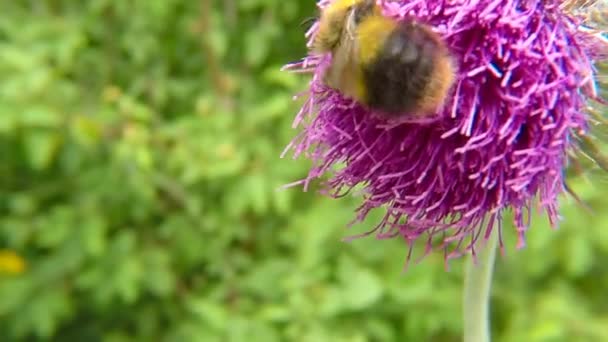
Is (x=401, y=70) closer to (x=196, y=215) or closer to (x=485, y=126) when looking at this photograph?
(x=485, y=126)

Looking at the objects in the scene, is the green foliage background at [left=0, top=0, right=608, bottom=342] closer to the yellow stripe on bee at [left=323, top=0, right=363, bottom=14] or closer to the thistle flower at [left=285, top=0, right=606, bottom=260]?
the thistle flower at [left=285, top=0, right=606, bottom=260]

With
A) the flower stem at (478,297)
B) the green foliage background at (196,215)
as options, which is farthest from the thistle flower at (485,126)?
the green foliage background at (196,215)

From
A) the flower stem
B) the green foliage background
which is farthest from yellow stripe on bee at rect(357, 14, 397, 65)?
the green foliage background

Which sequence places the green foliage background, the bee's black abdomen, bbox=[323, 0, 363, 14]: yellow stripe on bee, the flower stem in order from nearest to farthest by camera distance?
the bee's black abdomen → bbox=[323, 0, 363, 14]: yellow stripe on bee → the flower stem → the green foliage background

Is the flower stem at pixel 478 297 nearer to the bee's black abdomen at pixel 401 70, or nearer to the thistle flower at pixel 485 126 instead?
the thistle flower at pixel 485 126

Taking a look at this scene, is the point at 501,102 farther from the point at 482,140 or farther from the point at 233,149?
the point at 233,149

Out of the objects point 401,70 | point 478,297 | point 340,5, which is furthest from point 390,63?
point 478,297
